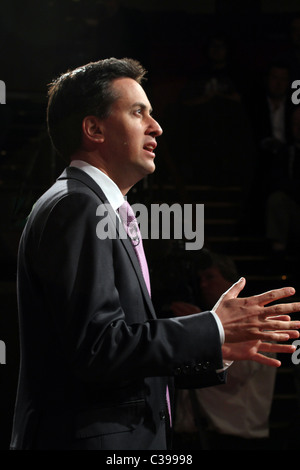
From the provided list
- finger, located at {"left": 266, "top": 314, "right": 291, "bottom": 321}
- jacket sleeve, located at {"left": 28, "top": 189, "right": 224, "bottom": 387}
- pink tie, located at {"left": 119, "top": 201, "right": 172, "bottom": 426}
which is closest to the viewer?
jacket sleeve, located at {"left": 28, "top": 189, "right": 224, "bottom": 387}

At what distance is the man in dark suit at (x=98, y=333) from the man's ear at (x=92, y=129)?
0.29 ft

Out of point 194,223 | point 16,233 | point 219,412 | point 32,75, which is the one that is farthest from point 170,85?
point 219,412

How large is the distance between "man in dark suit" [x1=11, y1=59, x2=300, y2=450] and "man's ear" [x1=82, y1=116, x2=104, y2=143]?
3.5 inches

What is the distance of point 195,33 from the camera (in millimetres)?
7176

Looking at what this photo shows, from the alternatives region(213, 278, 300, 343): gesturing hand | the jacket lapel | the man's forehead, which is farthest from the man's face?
region(213, 278, 300, 343): gesturing hand

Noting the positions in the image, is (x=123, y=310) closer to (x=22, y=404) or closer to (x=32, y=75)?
(x=22, y=404)

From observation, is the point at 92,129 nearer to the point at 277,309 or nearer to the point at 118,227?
the point at 118,227

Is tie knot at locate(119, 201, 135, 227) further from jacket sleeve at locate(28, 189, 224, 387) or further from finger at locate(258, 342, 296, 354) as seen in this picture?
finger at locate(258, 342, 296, 354)

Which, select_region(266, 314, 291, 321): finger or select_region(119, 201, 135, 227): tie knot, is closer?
select_region(266, 314, 291, 321): finger

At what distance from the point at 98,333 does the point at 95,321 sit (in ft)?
0.08

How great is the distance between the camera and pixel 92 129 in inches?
61.7

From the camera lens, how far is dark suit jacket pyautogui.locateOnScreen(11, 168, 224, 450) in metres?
1.29

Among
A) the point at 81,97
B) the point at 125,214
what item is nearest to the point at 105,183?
the point at 125,214

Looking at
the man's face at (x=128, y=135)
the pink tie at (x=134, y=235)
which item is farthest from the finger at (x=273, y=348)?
the man's face at (x=128, y=135)
